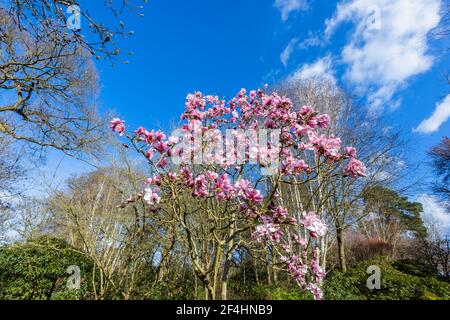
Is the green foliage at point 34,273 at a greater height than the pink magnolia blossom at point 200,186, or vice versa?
the pink magnolia blossom at point 200,186

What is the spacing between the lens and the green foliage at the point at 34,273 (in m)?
5.81

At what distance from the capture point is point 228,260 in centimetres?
356

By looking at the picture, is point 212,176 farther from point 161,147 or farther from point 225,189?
point 161,147

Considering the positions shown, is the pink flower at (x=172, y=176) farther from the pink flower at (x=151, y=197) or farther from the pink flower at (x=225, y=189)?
the pink flower at (x=225, y=189)

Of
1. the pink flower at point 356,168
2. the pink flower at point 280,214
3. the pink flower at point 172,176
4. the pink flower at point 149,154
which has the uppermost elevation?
the pink flower at point 149,154

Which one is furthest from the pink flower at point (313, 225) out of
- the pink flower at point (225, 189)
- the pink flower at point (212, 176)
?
the pink flower at point (212, 176)

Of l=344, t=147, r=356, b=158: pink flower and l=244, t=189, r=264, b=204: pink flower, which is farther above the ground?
l=344, t=147, r=356, b=158: pink flower

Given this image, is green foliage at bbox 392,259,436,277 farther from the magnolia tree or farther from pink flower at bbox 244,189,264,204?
pink flower at bbox 244,189,264,204

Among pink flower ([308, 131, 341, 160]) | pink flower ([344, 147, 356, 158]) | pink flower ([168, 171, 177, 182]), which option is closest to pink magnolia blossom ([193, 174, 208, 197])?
pink flower ([168, 171, 177, 182])

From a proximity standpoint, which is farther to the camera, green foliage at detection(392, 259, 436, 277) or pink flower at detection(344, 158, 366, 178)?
green foliage at detection(392, 259, 436, 277)

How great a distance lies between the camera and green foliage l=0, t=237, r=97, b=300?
229 inches

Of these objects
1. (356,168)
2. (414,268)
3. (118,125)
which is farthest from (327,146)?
(414,268)

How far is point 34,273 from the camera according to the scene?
602 cm
